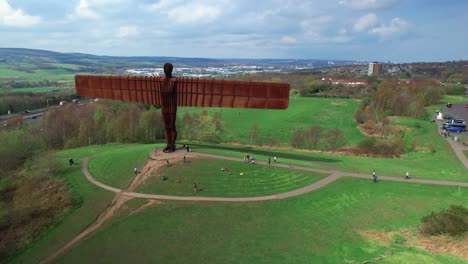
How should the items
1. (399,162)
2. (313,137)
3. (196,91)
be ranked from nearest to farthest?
1. (196,91)
2. (399,162)
3. (313,137)

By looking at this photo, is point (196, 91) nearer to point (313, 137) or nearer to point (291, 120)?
point (313, 137)

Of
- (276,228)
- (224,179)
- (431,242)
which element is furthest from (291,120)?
(431,242)

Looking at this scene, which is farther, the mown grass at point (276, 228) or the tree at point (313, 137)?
the tree at point (313, 137)

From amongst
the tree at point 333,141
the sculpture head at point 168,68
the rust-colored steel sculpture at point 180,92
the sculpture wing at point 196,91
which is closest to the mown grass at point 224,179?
the rust-colored steel sculpture at point 180,92

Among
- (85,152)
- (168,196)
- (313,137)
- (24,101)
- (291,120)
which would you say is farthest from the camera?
(24,101)

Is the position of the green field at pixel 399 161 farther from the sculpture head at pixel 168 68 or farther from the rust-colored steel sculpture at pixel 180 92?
the sculpture head at pixel 168 68

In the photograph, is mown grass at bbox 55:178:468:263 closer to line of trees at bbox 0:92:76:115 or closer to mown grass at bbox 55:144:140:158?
mown grass at bbox 55:144:140:158

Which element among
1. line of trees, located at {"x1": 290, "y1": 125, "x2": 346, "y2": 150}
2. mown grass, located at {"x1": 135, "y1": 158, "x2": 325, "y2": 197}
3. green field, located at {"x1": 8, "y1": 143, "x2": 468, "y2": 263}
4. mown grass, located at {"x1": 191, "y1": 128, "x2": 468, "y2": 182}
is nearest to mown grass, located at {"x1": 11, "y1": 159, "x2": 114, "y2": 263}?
green field, located at {"x1": 8, "y1": 143, "x2": 468, "y2": 263}
